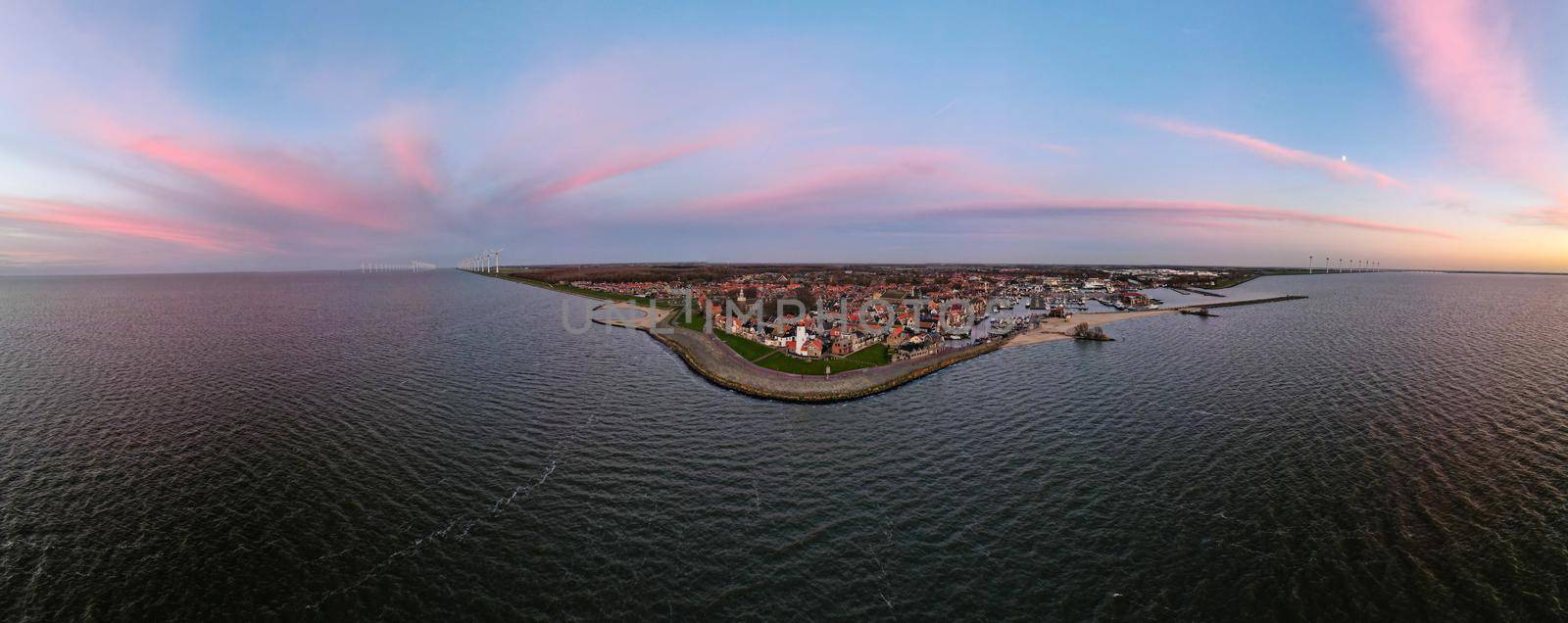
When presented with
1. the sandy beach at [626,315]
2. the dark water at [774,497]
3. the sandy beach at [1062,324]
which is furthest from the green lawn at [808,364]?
the sandy beach at [626,315]

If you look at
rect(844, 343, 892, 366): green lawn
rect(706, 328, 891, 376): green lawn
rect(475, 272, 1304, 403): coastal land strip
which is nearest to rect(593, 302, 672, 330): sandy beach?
rect(475, 272, 1304, 403): coastal land strip

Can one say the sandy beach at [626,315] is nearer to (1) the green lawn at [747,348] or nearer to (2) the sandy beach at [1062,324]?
(1) the green lawn at [747,348]

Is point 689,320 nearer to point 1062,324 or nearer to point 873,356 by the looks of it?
point 873,356

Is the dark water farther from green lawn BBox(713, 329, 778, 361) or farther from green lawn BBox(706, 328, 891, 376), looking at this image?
green lawn BBox(713, 329, 778, 361)

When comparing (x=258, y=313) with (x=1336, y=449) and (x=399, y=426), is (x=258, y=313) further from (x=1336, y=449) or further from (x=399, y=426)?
(x=1336, y=449)

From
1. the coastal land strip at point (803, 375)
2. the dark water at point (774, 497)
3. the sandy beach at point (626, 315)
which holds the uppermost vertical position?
the sandy beach at point (626, 315)

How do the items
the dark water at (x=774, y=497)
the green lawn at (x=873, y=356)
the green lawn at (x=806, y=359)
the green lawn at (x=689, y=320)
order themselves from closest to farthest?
1. the dark water at (x=774, y=497)
2. the green lawn at (x=806, y=359)
3. the green lawn at (x=873, y=356)
4. the green lawn at (x=689, y=320)

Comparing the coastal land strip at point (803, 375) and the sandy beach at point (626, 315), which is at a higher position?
the sandy beach at point (626, 315)
